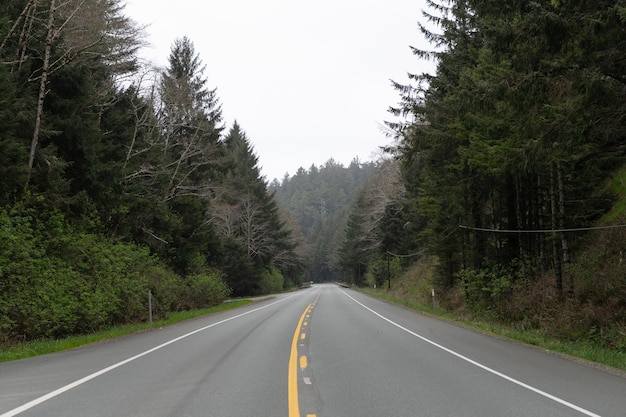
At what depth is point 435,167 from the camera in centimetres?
2059

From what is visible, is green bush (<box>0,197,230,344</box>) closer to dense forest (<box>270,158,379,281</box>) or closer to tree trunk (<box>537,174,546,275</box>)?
tree trunk (<box>537,174,546,275</box>)

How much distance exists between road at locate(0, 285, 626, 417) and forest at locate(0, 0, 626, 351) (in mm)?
3682


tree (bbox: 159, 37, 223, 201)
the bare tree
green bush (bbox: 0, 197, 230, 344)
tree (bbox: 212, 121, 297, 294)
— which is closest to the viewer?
green bush (bbox: 0, 197, 230, 344)

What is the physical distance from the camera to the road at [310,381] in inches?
229

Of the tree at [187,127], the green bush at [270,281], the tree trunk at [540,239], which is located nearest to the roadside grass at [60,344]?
the tree at [187,127]

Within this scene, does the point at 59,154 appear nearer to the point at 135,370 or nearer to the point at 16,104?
the point at 16,104

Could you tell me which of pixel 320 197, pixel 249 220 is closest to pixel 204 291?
pixel 249 220

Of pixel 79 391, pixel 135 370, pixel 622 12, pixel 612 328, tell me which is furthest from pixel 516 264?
pixel 79 391

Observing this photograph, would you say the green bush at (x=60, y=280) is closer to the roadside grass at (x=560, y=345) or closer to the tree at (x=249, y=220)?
the roadside grass at (x=560, y=345)

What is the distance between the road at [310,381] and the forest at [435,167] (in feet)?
12.1

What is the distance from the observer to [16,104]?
46.7ft

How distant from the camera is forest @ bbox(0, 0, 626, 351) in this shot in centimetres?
983

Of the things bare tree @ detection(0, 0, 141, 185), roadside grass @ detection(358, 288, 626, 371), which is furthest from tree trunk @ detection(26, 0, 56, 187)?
roadside grass @ detection(358, 288, 626, 371)

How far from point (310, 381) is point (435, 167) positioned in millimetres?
15047
